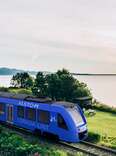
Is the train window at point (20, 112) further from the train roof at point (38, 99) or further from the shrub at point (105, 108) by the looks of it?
the shrub at point (105, 108)

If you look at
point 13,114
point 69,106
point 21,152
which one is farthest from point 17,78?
point 21,152

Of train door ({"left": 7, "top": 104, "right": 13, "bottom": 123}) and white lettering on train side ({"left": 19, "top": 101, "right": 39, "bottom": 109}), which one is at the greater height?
white lettering on train side ({"left": 19, "top": 101, "right": 39, "bottom": 109})

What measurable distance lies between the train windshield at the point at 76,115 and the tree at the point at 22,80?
149 feet

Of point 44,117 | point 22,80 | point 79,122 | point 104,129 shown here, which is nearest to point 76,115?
point 79,122

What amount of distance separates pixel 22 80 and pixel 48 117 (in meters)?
48.1

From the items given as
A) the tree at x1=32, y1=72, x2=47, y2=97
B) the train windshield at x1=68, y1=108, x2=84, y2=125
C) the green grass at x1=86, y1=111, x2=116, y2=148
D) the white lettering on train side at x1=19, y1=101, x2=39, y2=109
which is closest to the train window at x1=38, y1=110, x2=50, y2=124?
the white lettering on train side at x1=19, y1=101, x2=39, y2=109

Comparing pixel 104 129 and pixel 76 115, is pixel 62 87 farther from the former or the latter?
pixel 76 115

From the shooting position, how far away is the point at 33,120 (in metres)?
30.7

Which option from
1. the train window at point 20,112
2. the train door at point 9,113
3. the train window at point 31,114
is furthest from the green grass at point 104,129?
the train door at point 9,113

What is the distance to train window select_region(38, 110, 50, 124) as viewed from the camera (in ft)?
96.0

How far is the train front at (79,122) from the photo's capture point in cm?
2822

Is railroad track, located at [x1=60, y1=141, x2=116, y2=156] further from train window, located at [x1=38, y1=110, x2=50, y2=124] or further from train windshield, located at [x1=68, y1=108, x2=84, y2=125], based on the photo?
train window, located at [x1=38, y1=110, x2=50, y2=124]

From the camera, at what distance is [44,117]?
97.4ft

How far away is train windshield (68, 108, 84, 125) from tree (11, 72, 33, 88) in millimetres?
45407
